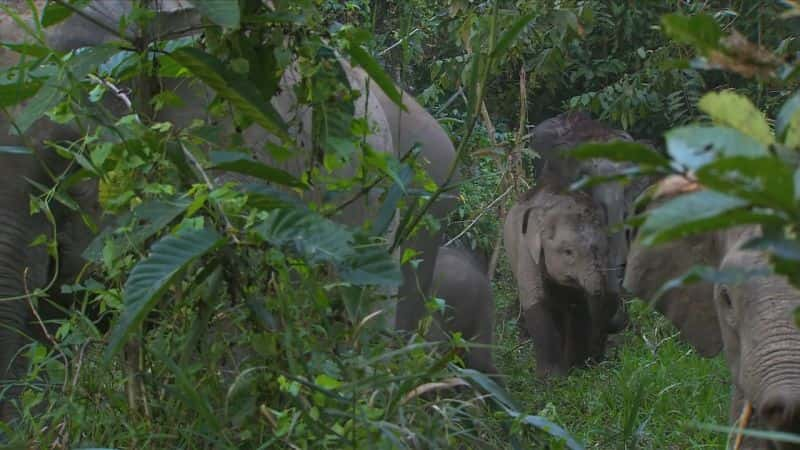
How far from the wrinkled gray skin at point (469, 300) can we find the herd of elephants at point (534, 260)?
0.01 meters

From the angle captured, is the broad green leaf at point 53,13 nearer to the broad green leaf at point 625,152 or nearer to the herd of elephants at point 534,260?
the herd of elephants at point 534,260

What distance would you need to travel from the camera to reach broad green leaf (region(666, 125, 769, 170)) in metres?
0.87

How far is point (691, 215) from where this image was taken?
2.82 ft

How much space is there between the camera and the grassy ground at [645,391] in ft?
16.9

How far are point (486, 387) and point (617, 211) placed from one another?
6.66 metres

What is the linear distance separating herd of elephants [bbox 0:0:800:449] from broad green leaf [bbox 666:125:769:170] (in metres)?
0.04

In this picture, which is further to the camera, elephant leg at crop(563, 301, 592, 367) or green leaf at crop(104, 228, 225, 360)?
elephant leg at crop(563, 301, 592, 367)

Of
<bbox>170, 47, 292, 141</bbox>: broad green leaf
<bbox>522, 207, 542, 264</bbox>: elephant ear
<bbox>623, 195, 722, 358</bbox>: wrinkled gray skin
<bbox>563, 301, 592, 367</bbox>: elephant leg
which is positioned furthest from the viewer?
<bbox>522, 207, 542, 264</bbox>: elephant ear

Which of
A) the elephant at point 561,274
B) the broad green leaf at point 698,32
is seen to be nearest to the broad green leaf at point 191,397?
the broad green leaf at point 698,32

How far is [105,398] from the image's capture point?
7.48 feet

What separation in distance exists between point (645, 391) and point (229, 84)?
2564mm

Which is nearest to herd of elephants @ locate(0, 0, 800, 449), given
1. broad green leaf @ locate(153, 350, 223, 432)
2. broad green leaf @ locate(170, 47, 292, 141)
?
broad green leaf @ locate(170, 47, 292, 141)

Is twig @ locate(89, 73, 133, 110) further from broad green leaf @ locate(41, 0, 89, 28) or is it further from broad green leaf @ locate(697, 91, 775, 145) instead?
broad green leaf @ locate(697, 91, 775, 145)

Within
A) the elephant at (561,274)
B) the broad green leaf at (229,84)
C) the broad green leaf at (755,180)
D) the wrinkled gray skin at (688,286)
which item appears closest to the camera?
the broad green leaf at (755,180)
